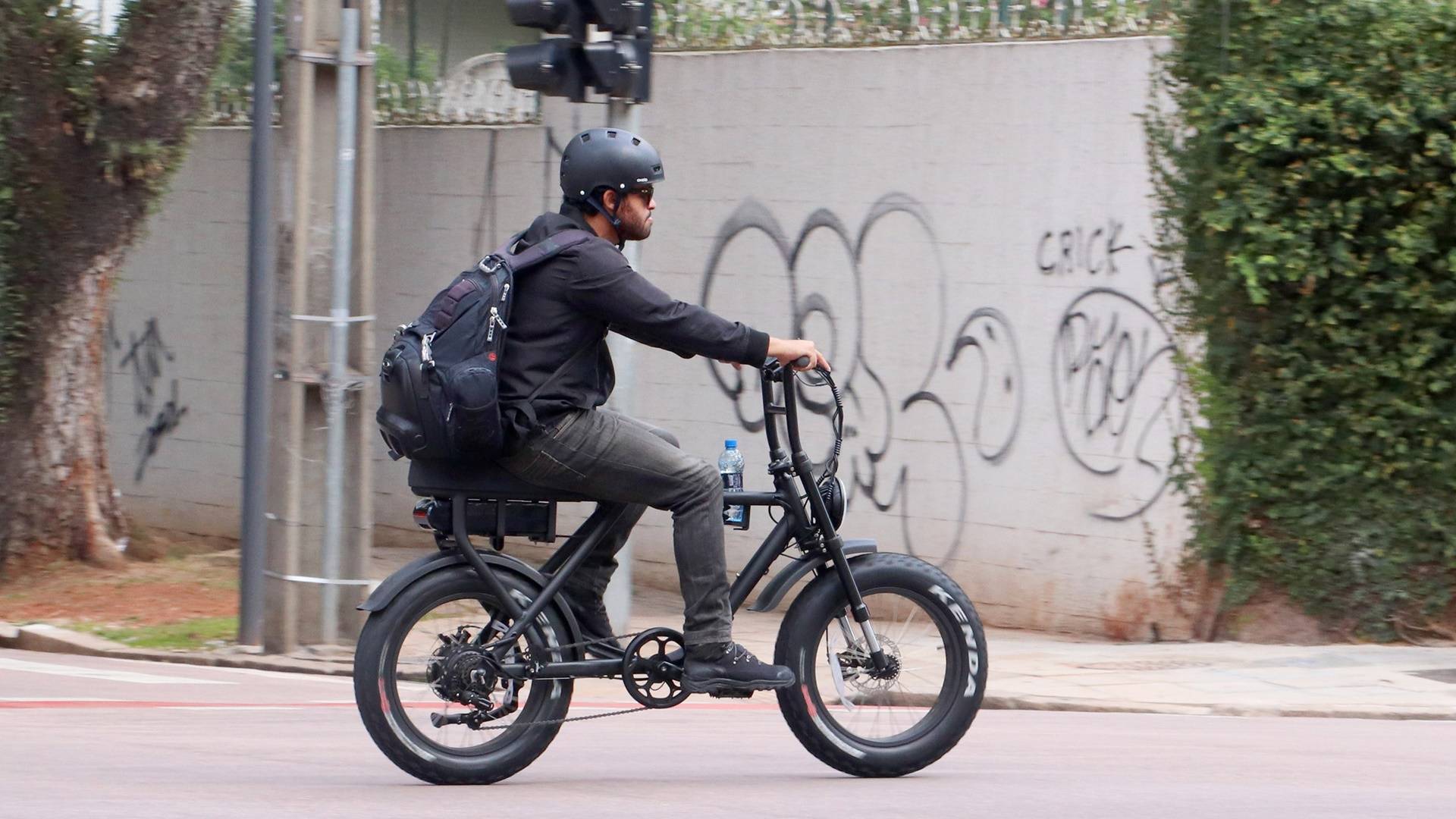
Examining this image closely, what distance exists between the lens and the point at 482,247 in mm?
14539

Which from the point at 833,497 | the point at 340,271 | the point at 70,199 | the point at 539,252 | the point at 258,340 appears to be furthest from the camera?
the point at 70,199

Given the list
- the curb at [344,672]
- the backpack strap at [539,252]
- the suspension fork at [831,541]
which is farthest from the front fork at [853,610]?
the curb at [344,672]

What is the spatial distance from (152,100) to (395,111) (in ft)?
9.05

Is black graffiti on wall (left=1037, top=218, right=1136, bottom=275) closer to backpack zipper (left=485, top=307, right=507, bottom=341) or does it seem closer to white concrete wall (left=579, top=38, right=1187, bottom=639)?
white concrete wall (left=579, top=38, right=1187, bottom=639)

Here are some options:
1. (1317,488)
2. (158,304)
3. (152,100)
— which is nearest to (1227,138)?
(1317,488)

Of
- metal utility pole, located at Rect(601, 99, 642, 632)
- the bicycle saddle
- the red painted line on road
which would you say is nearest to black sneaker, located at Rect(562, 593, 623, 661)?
the bicycle saddle

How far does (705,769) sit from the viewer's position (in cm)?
643

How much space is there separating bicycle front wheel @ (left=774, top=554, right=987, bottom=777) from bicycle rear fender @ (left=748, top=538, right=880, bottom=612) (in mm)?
42

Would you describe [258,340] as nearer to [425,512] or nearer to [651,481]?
[425,512]

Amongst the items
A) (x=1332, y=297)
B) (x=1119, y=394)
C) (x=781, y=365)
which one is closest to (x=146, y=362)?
(x=1119, y=394)

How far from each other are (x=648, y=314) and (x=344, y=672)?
4.78 metres

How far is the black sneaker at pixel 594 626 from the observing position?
591 cm

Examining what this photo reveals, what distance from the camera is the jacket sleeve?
5707 mm

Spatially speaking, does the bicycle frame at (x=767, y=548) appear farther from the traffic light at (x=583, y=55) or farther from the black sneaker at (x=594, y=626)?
the traffic light at (x=583, y=55)
